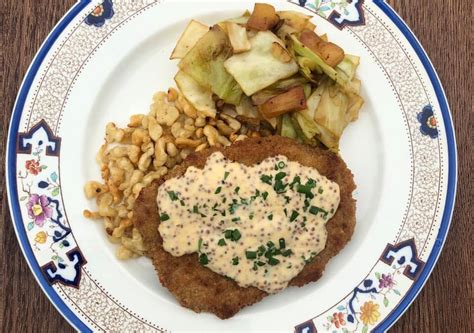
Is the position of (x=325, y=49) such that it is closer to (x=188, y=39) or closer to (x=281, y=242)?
(x=188, y=39)

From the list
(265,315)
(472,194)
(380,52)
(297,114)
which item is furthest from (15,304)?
(472,194)

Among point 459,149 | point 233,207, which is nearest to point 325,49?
point 233,207

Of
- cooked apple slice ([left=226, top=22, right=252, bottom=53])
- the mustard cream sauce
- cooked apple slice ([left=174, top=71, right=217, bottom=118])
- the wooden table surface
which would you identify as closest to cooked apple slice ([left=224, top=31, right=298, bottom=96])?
cooked apple slice ([left=226, top=22, right=252, bottom=53])

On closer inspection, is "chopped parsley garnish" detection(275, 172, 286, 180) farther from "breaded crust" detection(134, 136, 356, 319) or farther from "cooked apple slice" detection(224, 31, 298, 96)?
"cooked apple slice" detection(224, 31, 298, 96)

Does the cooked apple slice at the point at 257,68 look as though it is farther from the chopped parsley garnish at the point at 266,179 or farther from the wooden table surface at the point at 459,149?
the wooden table surface at the point at 459,149

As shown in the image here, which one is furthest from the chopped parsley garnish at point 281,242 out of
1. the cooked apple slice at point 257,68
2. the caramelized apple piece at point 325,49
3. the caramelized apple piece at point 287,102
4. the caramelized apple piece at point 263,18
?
the caramelized apple piece at point 263,18
